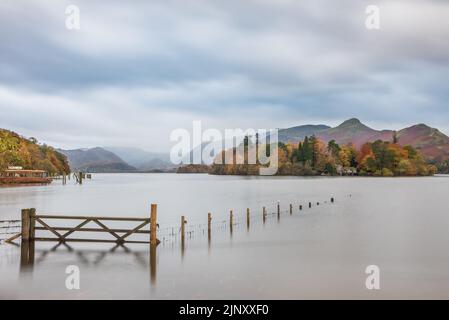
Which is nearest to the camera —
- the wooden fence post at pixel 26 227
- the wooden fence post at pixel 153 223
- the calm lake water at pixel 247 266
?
the calm lake water at pixel 247 266

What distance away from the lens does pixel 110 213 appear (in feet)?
239

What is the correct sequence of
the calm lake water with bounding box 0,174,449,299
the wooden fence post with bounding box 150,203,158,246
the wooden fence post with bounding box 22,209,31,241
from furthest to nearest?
the wooden fence post with bounding box 22,209,31,241
the wooden fence post with bounding box 150,203,158,246
the calm lake water with bounding box 0,174,449,299

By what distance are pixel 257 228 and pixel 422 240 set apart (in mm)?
17111

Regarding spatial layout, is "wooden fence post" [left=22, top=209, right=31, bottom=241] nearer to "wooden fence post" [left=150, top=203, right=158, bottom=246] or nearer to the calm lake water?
the calm lake water

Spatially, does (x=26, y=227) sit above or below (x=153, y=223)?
below

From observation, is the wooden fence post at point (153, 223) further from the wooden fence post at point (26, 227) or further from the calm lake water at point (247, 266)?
the wooden fence post at point (26, 227)

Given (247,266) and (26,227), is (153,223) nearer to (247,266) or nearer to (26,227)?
(247,266)

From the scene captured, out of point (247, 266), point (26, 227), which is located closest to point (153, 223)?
point (247, 266)

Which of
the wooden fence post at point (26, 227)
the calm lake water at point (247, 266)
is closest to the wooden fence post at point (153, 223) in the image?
the calm lake water at point (247, 266)

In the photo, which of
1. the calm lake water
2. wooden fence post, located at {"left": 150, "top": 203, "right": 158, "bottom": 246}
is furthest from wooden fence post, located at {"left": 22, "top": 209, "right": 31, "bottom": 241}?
wooden fence post, located at {"left": 150, "top": 203, "right": 158, "bottom": 246}
